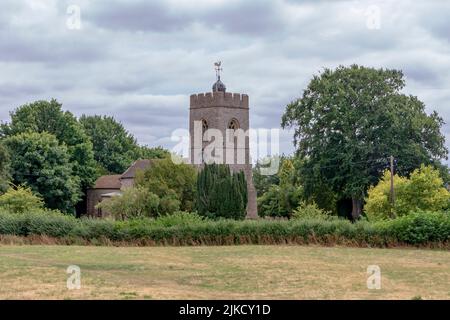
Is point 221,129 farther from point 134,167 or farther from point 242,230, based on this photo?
point 242,230

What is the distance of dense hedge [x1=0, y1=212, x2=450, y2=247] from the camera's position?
32.5 metres

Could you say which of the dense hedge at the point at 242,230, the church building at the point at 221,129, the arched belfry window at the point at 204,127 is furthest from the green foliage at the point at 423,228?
the arched belfry window at the point at 204,127

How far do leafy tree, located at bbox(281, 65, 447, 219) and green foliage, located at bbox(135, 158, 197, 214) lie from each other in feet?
30.4

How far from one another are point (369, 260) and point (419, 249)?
6865 mm

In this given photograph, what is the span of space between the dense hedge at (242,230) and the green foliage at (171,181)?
17.4 meters

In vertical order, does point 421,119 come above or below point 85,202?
above

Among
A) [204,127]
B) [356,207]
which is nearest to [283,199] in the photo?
[204,127]

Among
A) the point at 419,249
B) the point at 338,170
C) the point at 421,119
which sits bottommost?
the point at 419,249

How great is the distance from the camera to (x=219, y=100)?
6469 cm

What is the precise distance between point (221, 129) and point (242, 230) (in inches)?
1218

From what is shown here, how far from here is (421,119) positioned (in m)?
51.6
